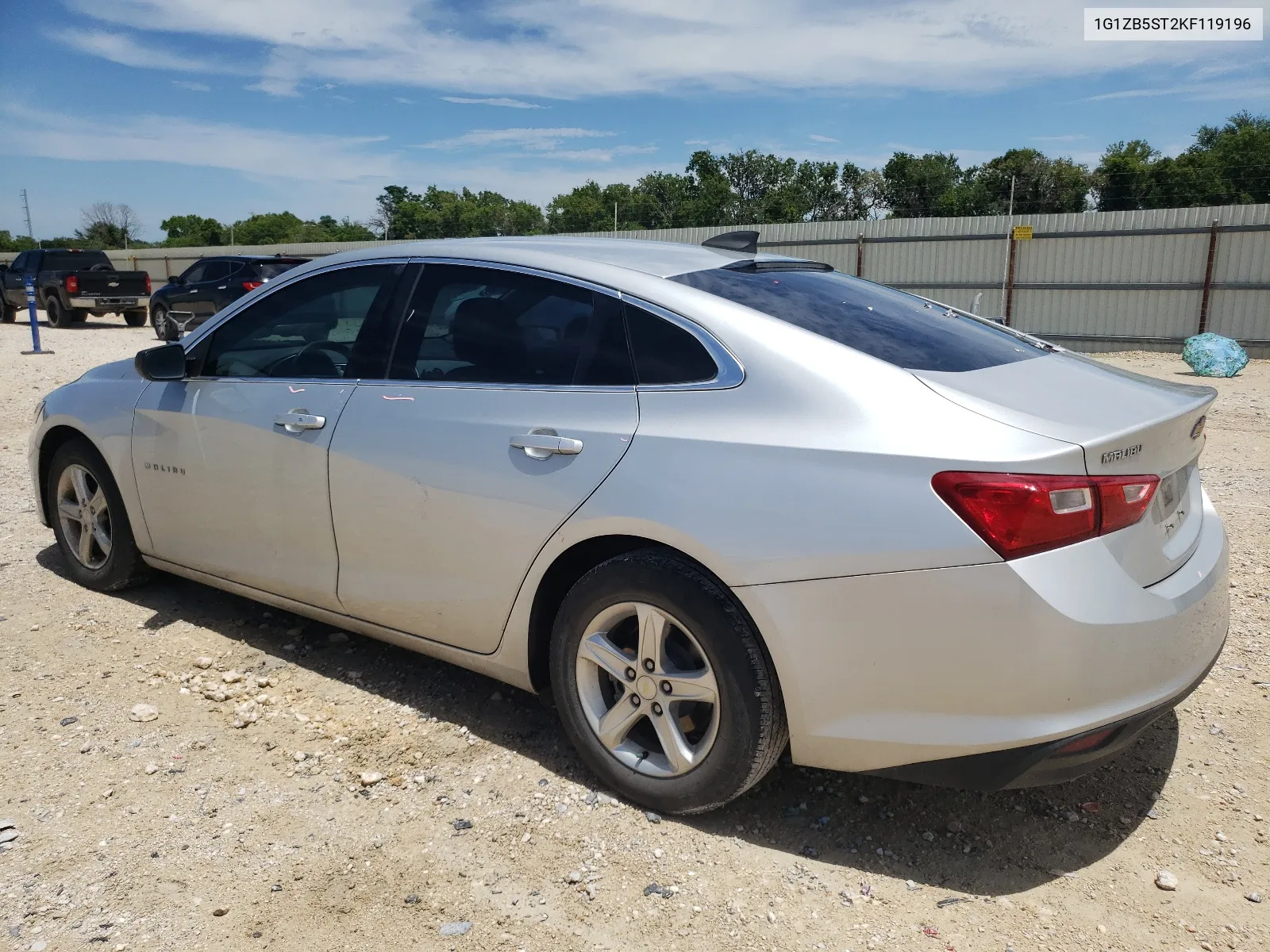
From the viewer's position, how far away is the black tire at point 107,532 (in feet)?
14.5

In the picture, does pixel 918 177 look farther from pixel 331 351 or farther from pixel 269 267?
pixel 331 351

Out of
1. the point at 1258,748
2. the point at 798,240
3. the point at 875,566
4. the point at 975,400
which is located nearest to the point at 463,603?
the point at 875,566

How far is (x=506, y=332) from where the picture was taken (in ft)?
10.4

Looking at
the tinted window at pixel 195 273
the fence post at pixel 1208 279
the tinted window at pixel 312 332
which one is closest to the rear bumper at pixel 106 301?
the tinted window at pixel 195 273

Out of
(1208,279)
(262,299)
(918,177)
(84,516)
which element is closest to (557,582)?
(262,299)

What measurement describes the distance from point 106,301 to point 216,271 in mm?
5147

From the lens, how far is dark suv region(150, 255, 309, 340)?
17.7m

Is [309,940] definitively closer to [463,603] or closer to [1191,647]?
[463,603]

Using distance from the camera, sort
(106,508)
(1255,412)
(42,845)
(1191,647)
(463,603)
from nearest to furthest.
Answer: (1191,647)
(42,845)
(463,603)
(106,508)
(1255,412)

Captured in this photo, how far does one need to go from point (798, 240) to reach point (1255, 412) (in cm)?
1312

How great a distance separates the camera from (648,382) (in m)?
2.79

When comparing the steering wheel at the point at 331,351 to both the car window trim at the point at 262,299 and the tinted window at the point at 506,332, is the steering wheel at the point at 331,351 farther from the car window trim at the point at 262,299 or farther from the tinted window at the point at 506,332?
the tinted window at the point at 506,332

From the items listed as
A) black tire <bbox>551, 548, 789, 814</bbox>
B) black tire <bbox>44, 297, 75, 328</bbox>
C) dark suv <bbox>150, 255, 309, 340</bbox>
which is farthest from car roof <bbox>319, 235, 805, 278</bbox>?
black tire <bbox>44, 297, 75, 328</bbox>

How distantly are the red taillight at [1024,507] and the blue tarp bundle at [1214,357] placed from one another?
1495cm
